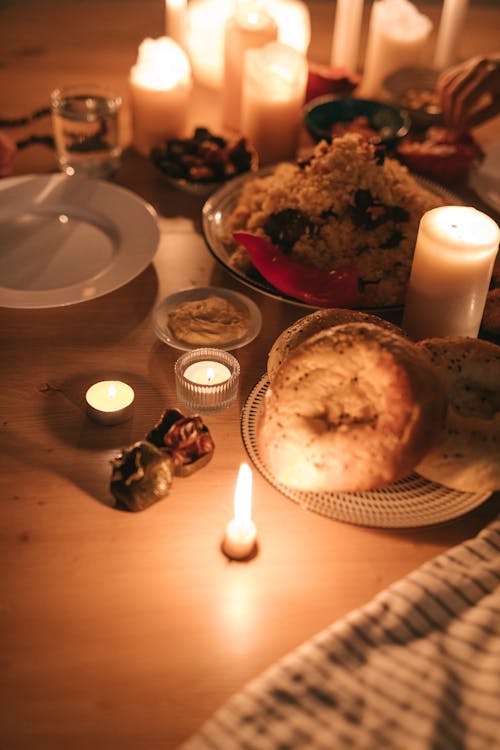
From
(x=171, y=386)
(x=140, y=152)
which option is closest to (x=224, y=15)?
(x=140, y=152)

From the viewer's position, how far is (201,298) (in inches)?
50.0

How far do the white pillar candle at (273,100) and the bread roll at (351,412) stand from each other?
850mm

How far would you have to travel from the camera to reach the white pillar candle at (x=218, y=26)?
190 centimetres

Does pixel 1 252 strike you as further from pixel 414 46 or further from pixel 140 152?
pixel 414 46

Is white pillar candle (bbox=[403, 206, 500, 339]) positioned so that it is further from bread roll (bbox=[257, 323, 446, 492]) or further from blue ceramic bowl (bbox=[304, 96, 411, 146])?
blue ceramic bowl (bbox=[304, 96, 411, 146])

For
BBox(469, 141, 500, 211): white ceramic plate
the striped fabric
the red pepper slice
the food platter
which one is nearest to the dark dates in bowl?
the food platter

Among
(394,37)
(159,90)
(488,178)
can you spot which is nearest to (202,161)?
(159,90)

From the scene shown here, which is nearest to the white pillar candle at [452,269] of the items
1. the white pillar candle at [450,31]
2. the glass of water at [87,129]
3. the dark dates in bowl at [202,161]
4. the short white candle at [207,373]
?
the short white candle at [207,373]

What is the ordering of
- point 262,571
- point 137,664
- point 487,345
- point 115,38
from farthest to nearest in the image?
1. point 115,38
2. point 487,345
3. point 262,571
4. point 137,664

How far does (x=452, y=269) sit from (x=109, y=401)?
0.52 meters

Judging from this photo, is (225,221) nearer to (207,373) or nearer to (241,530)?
(207,373)

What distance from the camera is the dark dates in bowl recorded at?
5.21 feet

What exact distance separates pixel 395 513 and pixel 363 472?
6 centimetres

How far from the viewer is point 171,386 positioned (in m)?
1.17
